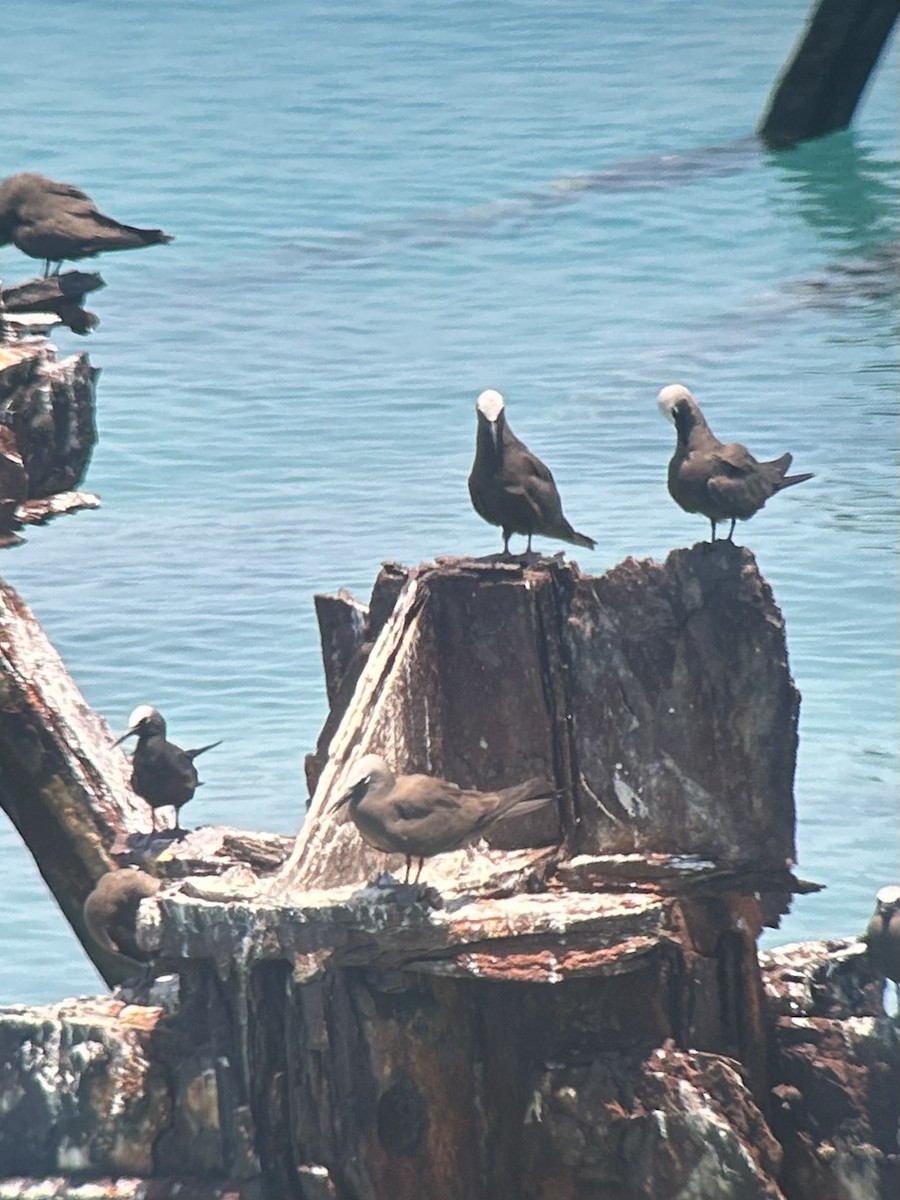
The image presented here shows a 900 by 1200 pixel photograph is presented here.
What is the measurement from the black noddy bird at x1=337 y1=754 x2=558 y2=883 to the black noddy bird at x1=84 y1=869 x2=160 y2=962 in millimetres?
1348

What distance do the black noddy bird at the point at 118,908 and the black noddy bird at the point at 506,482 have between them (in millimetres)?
1650

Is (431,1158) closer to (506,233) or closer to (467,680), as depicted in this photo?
(467,680)

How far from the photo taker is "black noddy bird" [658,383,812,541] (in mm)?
7145

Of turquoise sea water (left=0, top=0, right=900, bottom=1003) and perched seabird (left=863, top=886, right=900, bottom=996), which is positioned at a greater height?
turquoise sea water (left=0, top=0, right=900, bottom=1003)

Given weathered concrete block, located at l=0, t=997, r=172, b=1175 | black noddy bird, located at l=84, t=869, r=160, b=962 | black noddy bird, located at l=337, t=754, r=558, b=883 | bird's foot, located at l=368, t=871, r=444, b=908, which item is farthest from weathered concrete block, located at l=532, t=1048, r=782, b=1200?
black noddy bird, located at l=84, t=869, r=160, b=962

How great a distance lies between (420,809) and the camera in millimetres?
5945

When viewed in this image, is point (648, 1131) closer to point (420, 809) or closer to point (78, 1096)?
point (420, 809)

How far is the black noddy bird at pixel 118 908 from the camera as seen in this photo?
23.5 ft

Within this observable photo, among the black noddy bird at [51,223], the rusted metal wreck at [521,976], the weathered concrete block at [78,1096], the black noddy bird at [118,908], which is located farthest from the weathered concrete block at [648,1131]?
the black noddy bird at [51,223]

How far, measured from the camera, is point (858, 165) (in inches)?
827

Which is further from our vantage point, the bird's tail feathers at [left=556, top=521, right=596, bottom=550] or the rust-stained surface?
the bird's tail feathers at [left=556, top=521, right=596, bottom=550]

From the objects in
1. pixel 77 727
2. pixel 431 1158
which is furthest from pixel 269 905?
pixel 77 727

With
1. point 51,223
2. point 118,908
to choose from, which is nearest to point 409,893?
point 118,908

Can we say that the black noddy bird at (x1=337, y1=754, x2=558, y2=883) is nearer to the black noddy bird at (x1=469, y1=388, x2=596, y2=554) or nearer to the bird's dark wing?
the black noddy bird at (x1=469, y1=388, x2=596, y2=554)
